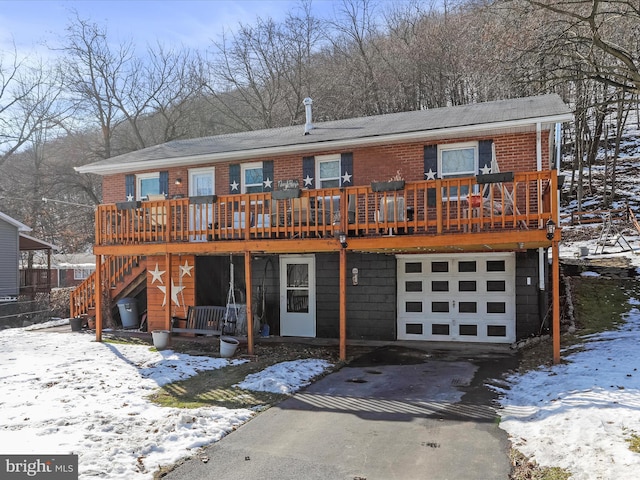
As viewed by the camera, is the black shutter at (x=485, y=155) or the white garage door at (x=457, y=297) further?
the white garage door at (x=457, y=297)

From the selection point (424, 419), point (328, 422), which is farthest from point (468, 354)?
point (328, 422)

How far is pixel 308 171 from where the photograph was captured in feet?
40.5

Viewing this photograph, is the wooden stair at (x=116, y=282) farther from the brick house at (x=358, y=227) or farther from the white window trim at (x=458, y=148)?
the white window trim at (x=458, y=148)

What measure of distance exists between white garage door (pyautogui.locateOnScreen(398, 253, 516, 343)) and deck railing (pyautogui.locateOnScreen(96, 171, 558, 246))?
1.46m

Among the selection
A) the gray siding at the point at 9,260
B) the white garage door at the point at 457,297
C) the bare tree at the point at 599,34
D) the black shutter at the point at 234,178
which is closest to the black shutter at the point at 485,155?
the white garage door at the point at 457,297

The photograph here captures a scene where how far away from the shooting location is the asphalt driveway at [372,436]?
453 cm

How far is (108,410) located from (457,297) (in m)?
8.18

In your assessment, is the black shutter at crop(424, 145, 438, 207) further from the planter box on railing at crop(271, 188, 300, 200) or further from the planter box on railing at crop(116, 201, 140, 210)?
the planter box on railing at crop(116, 201, 140, 210)

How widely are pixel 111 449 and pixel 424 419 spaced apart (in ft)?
12.1

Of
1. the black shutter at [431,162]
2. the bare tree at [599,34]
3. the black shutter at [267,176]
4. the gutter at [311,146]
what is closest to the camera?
the gutter at [311,146]

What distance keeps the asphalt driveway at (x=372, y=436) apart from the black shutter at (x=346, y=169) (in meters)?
5.40

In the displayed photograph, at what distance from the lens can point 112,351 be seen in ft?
33.7

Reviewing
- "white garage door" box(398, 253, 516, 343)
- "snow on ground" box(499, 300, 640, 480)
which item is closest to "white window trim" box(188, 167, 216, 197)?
"white garage door" box(398, 253, 516, 343)

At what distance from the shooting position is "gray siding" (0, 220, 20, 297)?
74.2 ft
